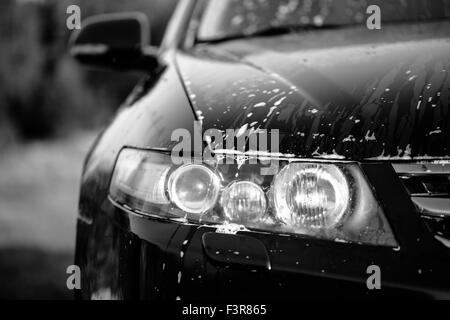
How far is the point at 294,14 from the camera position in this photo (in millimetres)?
3016

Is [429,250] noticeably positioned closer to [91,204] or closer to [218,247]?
[218,247]

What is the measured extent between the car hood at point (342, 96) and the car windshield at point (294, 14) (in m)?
0.54

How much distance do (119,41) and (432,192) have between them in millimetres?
1939

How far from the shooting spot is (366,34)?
2.48m

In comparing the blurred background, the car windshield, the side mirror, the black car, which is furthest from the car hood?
the blurred background

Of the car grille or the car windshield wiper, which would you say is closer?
the car grille

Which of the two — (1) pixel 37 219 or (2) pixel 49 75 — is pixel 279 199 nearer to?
(1) pixel 37 219

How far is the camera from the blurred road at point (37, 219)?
3.92 meters

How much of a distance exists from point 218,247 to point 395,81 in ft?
1.89

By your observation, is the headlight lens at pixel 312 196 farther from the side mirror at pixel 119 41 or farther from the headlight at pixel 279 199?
the side mirror at pixel 119 41

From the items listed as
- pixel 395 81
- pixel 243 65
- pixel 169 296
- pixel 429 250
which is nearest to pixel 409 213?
pixel 429 250

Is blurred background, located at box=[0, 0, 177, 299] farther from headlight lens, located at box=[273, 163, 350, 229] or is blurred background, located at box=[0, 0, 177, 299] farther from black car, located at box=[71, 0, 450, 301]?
headlight lens, located at box=[273, 163, 350, 229]

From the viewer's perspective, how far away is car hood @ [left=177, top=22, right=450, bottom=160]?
4.83 ft

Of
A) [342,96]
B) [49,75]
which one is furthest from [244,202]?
[49,75]
